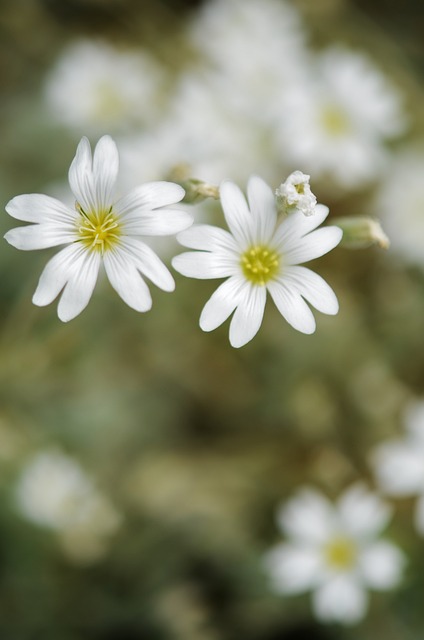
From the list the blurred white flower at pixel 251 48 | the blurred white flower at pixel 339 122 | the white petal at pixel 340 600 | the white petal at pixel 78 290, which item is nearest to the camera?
the white petal at pixel 78 290

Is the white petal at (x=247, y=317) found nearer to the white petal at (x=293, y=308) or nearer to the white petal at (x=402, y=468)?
the white petal at (x=293, y=308)

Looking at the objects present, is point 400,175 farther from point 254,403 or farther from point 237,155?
point 254,403

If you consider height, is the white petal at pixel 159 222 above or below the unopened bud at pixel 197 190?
below

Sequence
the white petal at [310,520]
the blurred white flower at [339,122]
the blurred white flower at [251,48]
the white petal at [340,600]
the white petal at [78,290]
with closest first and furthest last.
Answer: the white petal at [78,290]
the white petal at [340,600]
the white petal at [310,520]
the blurred white flower at [339,122]
the blurred white flower at [251,48]

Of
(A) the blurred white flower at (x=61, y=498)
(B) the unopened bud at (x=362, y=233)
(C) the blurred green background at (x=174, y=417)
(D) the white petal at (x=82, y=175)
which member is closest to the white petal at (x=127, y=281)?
(D) the white petal at (x=82, y=175)

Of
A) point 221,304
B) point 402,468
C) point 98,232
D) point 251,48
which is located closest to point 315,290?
point 221,304

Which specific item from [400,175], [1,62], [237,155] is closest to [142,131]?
[237,155]

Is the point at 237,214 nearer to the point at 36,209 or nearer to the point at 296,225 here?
the point at 296,225
